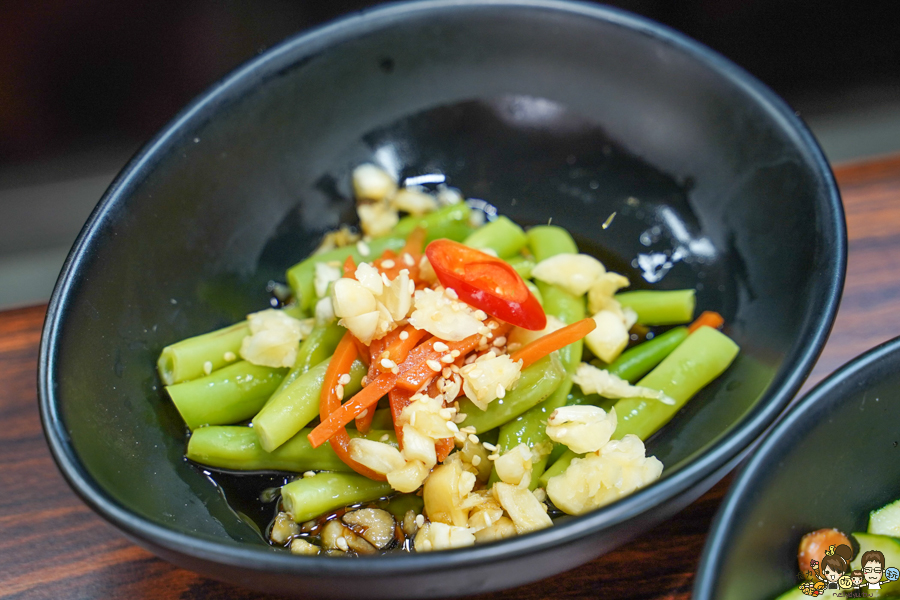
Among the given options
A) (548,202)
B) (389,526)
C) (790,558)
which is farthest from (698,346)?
(389,526)

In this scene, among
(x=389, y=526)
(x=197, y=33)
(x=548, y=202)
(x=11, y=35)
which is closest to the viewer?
(x=389, y=526)

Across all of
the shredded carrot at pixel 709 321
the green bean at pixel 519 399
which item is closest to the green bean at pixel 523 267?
the green bean at pixel 519 399

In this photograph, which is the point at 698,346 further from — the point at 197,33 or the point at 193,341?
the point at 197,33

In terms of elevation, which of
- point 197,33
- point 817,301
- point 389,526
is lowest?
point 389,526

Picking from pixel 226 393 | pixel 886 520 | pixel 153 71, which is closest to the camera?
pixel 886 520

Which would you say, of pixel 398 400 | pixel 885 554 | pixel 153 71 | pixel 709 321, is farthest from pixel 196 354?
pixel 153 71

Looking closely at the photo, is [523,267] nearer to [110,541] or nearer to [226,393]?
[226,393]

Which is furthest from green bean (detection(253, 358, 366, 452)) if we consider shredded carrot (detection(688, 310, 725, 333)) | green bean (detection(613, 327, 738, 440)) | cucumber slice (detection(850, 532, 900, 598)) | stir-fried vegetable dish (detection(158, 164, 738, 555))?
cucumber slice (detection(850, 532, 900, 598))
